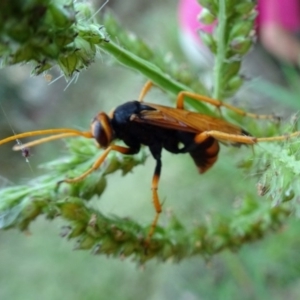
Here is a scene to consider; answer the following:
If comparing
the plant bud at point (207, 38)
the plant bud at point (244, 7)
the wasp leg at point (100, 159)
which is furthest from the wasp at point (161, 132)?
the plant bud at point (244, 7)

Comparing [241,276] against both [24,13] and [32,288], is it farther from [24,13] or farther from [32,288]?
[24,13]

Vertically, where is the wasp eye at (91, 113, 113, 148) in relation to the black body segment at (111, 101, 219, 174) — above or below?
above

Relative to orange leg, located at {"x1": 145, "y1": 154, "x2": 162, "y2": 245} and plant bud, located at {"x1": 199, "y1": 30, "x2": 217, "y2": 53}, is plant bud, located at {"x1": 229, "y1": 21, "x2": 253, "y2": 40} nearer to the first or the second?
plant bud, located at {"x1": 199, "y1": 30, "x2": 217, "y2": 53}

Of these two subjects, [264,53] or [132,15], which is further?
[132,15]

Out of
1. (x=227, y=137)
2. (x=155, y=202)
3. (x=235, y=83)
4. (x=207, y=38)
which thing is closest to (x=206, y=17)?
(x=207, y=38)

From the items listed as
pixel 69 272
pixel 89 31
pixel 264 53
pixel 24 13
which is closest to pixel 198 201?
pixel 69 272

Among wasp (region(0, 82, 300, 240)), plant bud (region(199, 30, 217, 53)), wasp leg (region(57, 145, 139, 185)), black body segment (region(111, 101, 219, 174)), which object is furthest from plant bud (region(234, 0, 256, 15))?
wasp leg (region(57, 145, 139, 185))
